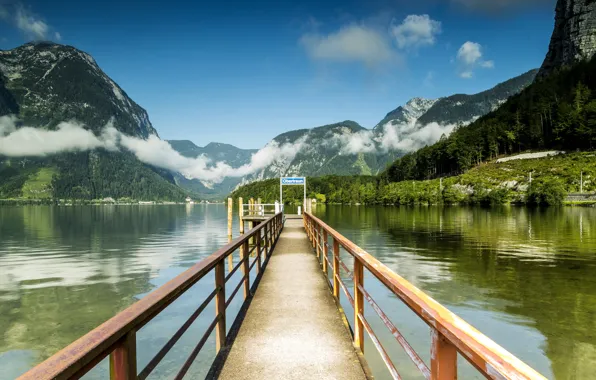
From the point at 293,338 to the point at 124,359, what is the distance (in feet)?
12.0

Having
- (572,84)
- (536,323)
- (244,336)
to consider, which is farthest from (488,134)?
(244,336)

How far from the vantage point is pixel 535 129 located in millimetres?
125062

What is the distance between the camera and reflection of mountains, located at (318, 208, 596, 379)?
34.5ft

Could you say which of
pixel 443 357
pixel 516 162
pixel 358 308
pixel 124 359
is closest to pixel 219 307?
pixel 358 308

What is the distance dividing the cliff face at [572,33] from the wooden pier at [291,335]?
193483mm

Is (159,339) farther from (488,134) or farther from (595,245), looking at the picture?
(488,134)

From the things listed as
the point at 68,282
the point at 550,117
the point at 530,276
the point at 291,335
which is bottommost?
the point at 68,282

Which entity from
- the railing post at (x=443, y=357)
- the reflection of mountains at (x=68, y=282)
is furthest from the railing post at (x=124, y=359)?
the reflection of mountains at (x=68, y=282)

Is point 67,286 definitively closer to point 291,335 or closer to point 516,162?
point 291,335

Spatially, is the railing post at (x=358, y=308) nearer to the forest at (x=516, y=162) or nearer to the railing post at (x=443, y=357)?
the railing post at (x=443, y=357)

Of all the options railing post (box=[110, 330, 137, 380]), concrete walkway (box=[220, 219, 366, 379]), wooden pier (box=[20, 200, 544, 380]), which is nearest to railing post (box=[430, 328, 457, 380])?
wooden pier (box=[20, 200, 544, 380])

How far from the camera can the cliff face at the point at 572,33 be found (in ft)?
495

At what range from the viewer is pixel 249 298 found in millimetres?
8164

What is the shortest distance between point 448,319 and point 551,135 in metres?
150
